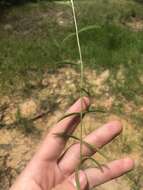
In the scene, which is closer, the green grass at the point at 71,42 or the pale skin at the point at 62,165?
the pale skin at the point at 62,165

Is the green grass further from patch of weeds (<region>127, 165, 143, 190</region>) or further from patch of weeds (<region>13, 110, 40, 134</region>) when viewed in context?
patch of weeds (<region>127, 165, 143, 190</region>)

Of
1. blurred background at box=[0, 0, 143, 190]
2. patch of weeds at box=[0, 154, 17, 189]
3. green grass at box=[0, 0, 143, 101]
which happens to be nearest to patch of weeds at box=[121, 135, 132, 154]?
blurred background at box=[0, 0, 143, 190]

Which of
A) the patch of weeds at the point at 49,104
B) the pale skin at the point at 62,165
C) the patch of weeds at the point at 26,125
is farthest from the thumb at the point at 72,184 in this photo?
the patch of weeds at the point at 49,104

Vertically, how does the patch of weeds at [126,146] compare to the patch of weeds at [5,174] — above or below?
above

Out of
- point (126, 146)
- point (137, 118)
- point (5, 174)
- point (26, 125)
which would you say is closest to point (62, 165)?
point (5, 174)

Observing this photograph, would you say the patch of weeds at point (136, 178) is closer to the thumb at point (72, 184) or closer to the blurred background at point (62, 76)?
the blurred background at point (62, 76)

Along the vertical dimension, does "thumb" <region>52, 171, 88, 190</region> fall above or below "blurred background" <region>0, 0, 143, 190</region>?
above

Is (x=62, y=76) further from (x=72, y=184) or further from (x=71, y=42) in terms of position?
(x=72, y=184)

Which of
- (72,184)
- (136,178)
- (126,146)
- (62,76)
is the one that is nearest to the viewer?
(72,184)
